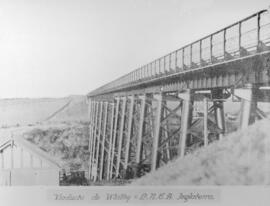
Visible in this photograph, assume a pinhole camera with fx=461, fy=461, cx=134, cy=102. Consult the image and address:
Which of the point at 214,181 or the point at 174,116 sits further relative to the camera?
the point at 174,116

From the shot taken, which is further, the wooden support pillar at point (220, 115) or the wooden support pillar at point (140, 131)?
the wooden support pillar at point (140, 131)

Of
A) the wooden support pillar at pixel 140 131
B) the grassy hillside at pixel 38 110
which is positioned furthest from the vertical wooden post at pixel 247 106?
the grassy hillside at pixel 38 110

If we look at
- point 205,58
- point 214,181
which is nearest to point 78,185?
point 214,181

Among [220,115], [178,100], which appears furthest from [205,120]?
[178,100]

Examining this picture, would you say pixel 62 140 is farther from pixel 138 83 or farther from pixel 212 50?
pixel 212 50

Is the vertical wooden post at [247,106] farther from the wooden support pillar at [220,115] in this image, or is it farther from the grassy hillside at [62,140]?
the grassy hillside at [62,140]

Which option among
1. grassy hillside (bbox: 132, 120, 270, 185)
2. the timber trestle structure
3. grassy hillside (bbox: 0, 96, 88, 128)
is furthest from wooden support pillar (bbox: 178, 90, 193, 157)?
grassy hillside (bbox: 0, 96, 88, 128)
